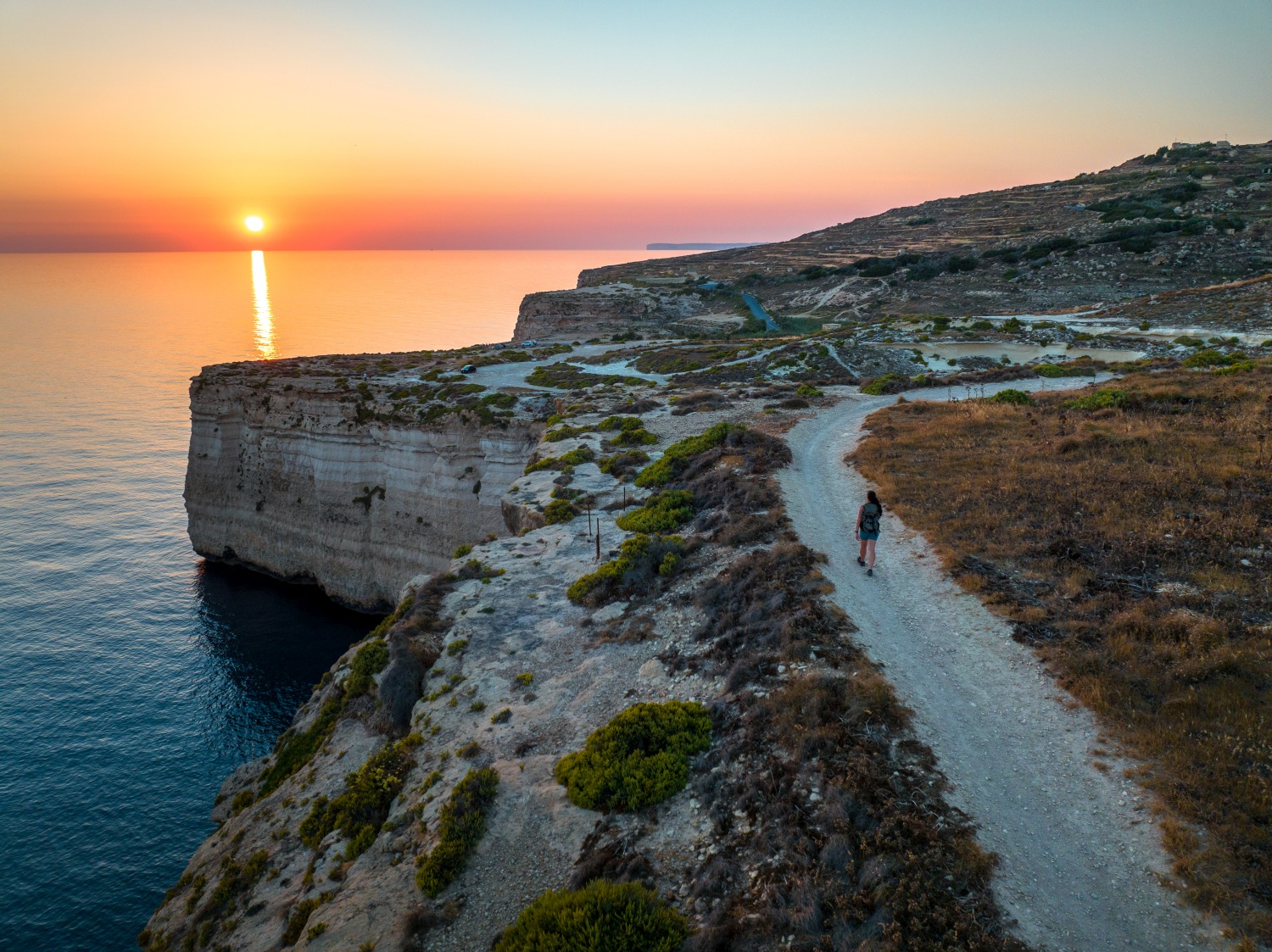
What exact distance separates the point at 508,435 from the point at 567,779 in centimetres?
3076

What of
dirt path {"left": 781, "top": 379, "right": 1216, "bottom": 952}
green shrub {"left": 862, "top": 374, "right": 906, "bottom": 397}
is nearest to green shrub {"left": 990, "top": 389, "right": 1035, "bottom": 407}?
A: green shrub {"left": 862, "top": 374, "right": 906, "bottom": 397}

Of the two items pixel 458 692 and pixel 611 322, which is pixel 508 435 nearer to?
pixel 458 692

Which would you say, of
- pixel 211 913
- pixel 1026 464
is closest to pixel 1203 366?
pixel 1026 464

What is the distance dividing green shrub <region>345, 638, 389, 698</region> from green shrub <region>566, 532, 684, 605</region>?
19.6 ft

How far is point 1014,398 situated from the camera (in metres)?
32.2

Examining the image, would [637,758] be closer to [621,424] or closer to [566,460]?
[566,460]

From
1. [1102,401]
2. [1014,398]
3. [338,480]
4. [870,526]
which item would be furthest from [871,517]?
[338,480]

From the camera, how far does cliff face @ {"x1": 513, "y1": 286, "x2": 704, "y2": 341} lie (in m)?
82.4

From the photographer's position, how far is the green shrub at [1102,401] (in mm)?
28359

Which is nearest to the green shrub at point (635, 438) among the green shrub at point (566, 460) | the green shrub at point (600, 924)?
the green shrub at point (566, 460)

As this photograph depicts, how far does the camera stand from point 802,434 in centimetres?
3027

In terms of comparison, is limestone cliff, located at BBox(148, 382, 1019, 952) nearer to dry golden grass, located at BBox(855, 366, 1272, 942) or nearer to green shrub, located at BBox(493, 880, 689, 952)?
green shrub, located at BBox(493, 880, 689, 952)

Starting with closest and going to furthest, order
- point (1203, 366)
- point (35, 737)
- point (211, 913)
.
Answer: point (211, 913) < point (35, 737) < point (1203, 366)

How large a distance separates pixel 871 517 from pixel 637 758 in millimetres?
9084
